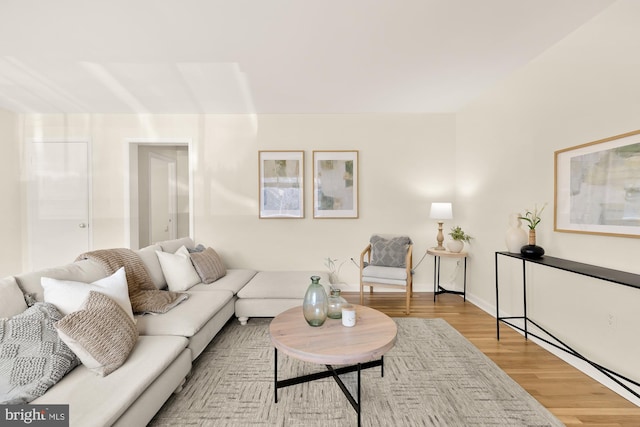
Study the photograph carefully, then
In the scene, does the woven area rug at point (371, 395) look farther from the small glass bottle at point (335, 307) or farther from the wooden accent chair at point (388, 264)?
the wooden accent chair at point (388, 264)

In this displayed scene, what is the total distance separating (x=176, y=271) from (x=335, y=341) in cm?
195

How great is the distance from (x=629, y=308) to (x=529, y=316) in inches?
35.6

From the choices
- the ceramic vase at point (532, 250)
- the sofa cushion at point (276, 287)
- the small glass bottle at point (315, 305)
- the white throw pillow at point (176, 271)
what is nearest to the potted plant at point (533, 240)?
the ceramic vase at point (532, 250)

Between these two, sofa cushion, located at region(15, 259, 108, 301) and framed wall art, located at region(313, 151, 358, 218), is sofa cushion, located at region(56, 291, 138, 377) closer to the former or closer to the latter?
sofa cushion, located at region(15, 259, 108, 301)

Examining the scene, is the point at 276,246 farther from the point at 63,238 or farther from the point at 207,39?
the point at 63,238

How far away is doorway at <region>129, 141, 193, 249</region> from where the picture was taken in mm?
4094

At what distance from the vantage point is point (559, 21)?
204 centimetres

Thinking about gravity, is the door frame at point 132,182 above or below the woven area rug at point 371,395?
above

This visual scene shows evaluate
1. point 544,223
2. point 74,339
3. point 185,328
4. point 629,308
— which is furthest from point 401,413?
point 544,223

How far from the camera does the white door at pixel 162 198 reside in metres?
4.83

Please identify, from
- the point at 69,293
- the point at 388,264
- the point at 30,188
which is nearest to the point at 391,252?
the point at 388,264

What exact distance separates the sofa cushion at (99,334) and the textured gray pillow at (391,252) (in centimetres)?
278

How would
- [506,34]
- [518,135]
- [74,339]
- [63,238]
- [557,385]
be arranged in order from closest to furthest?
[74,339], [557,385], [506,34], [518,135], [63,238]

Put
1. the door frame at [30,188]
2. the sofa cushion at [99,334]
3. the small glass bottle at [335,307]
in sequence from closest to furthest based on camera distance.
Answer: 1. the sofa cushion at [99,334]
2. the small glass bottle at [335,307]
3. the door frame at [30,188]
